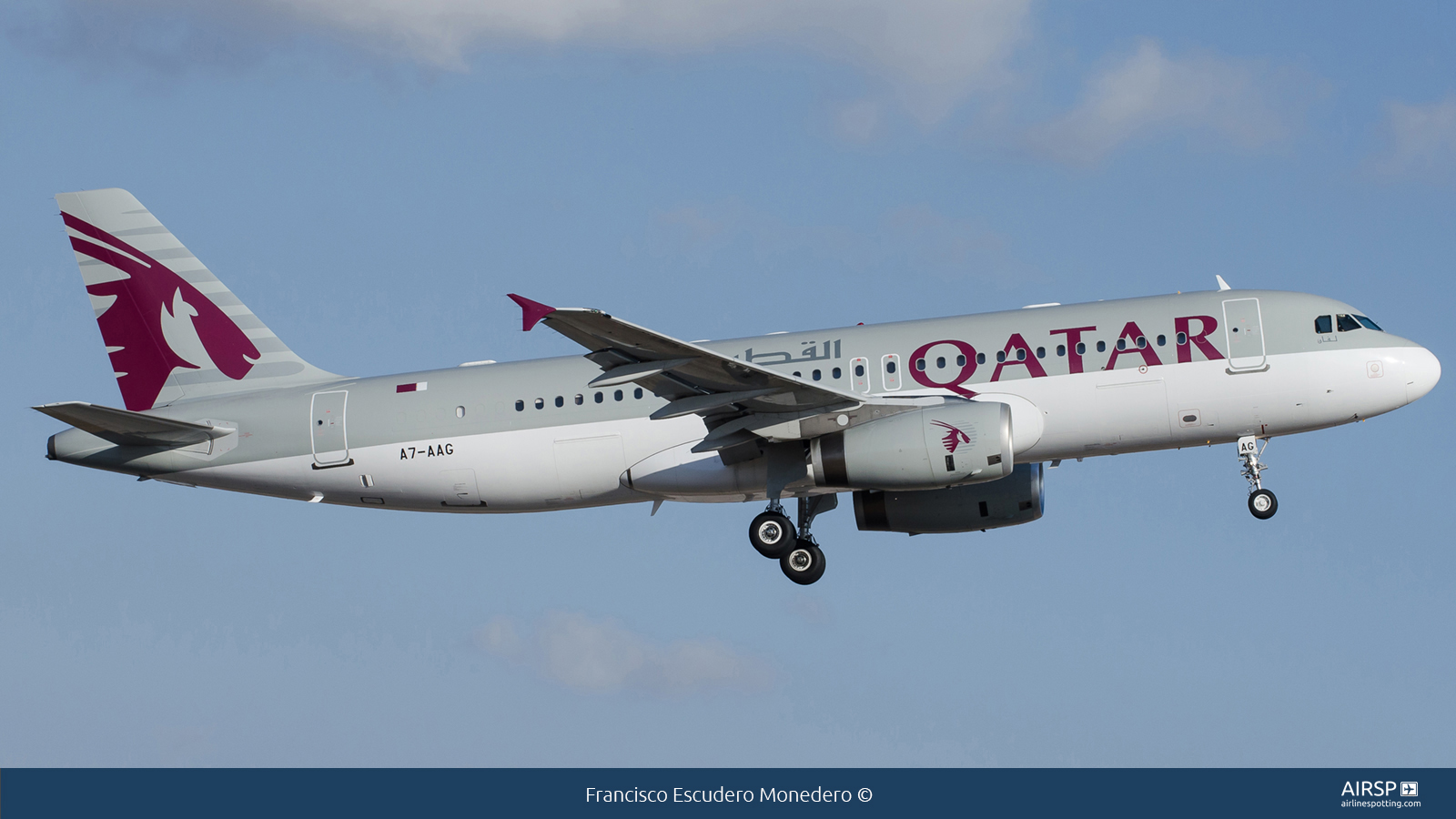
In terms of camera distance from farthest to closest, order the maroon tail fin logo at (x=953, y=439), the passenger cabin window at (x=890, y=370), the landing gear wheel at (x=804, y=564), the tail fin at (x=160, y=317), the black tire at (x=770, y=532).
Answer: the tail fin at (x=160, y=317) < the landing gear wheel at (x=804, y=564) < the black tire at (x=770, y=532) < the passenger cabin window at (x=890, y=370) < the maroon tail fin logo at (x=953, y=439)

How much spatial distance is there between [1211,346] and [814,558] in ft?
30.1

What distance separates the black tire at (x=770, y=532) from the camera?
31.9 meters

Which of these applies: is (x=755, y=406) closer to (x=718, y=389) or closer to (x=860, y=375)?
(x=718, y=389)

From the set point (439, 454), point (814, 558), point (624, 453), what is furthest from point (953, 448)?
point (439, 454)

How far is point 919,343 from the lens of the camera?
101 ft

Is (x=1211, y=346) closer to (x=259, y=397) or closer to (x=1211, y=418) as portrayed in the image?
(x=1211, y=418)

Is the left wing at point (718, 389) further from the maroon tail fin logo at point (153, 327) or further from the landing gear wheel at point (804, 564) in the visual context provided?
the maroon tail fin logo at point (153, 327)

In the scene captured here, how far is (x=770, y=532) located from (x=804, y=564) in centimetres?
114

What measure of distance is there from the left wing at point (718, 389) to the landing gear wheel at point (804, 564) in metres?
3.06

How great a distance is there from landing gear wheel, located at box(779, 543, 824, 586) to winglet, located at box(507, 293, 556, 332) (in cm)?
990

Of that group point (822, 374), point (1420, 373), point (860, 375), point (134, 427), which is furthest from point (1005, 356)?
point (134, 427)

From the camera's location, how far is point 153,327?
35719mm

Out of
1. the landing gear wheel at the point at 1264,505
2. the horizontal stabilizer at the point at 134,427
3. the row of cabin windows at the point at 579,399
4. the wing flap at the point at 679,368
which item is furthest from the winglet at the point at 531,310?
the landing gear wheel at the point at 1264,505

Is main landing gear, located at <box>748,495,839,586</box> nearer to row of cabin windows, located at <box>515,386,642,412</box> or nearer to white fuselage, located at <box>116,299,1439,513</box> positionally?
white fuselage, located at <box>116,299,1439,513</box>
